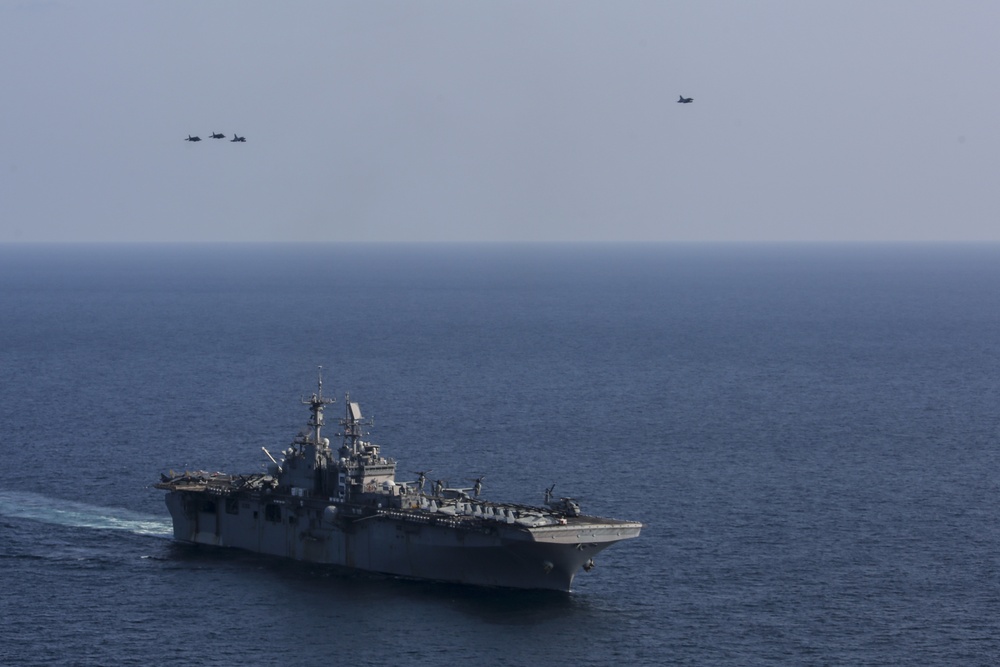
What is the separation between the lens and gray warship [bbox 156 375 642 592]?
67.6 meters

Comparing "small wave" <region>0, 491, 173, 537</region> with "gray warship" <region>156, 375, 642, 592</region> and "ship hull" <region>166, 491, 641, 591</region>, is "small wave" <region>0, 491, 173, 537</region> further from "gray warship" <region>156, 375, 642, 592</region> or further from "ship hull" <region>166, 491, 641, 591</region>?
"ship hull" <region>166, 491, 641, 591</region>

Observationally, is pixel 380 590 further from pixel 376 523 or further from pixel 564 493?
pixel 564 493

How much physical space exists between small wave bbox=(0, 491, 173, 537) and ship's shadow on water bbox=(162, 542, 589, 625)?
4633mm

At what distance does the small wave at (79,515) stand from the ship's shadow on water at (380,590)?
15.2 feet

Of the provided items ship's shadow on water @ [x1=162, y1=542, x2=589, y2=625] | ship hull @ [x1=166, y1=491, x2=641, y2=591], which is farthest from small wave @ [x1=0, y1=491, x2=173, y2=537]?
ship's shadow on water @ [x1=162, y1=542, x2=589, y2=625]

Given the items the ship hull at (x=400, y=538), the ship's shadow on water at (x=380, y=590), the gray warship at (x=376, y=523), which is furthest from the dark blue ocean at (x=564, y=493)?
the gray warship at (x=376, y=523)

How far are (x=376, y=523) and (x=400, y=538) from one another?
1.65 meters

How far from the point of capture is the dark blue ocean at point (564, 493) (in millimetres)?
61344

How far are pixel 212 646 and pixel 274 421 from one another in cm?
4939

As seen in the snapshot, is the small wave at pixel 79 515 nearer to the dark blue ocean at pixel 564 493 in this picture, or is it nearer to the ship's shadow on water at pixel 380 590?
the dark blue ocean at pixel 564 493

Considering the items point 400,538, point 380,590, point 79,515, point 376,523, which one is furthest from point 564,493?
point 79,515

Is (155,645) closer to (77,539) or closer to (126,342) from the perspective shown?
(77,539)

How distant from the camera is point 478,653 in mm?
59688

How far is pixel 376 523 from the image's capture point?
7219 centimetres
